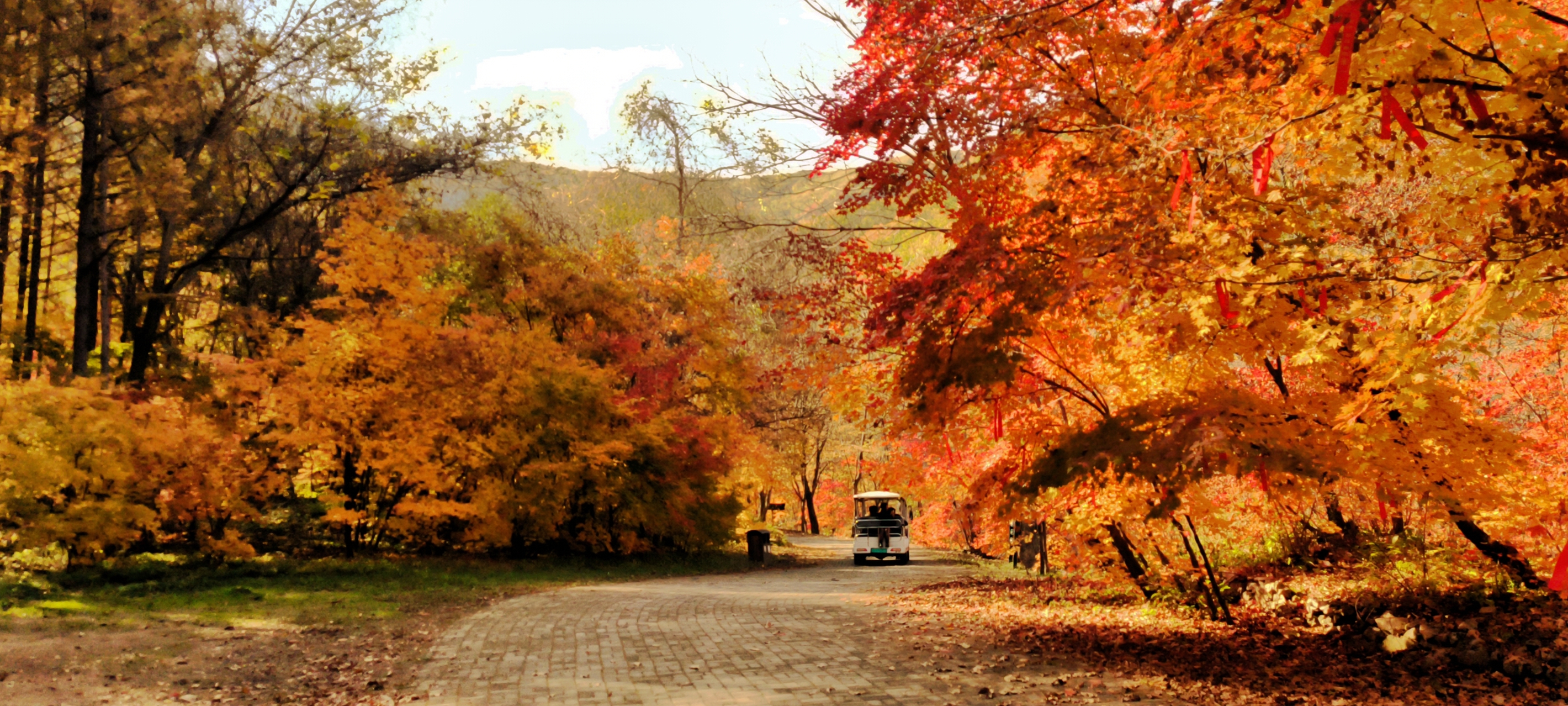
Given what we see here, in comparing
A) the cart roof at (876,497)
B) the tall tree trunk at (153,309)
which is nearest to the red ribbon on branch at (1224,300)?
the tall tree trunk at (153,309)

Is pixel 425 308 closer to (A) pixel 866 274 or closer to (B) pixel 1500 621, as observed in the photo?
(A) pixel 866 274

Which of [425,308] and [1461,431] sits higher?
[425,308]

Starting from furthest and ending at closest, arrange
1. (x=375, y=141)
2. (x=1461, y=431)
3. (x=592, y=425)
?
(x=375, y=141), (x=592, y=425), (x=1461, y=431)

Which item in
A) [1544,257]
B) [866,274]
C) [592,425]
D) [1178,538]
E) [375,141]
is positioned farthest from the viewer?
[375,141]

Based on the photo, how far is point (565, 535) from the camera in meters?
21.0

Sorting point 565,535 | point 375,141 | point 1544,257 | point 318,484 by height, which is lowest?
point 565,535

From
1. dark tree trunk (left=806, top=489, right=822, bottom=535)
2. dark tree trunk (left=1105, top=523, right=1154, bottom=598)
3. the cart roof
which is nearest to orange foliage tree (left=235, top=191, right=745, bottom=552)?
the cart roof

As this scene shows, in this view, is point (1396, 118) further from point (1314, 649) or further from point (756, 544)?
point (756, 544)

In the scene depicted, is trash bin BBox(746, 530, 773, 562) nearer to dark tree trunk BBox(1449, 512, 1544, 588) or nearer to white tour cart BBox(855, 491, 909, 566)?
white tour cart BBox(855, 491, 909, 566)

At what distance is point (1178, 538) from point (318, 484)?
1534 cm

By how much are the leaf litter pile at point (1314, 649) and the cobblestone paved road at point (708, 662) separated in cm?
50

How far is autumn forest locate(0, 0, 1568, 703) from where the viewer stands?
17.7 ft

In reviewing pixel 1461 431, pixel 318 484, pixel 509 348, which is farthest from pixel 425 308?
pixel 1461 431

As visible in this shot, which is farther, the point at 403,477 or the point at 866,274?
the point at 403,477
